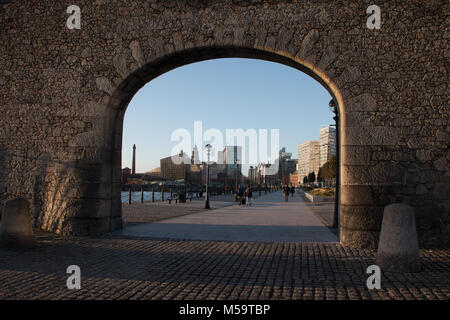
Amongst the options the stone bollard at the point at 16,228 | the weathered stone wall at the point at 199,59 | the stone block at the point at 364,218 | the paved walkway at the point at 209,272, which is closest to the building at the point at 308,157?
the weathered stone wall at the point at 199,59

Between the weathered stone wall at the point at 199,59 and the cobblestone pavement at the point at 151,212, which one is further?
the cobblestone pavement at the point at 151,212

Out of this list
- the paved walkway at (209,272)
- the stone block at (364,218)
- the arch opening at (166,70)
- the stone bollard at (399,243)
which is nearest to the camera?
the paved walkway at (209,272)

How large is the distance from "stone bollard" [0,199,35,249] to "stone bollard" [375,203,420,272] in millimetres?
6012

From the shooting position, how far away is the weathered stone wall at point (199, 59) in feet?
22.4

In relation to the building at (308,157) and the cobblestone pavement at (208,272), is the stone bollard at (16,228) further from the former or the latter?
the building at (308,157)

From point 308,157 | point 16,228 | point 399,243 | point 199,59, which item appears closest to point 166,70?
point 199,59

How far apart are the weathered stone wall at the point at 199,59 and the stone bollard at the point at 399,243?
1686 millimetres

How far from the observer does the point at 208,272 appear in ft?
15.7

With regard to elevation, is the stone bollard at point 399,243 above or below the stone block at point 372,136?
below

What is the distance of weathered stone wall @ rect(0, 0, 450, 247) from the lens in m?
6.82

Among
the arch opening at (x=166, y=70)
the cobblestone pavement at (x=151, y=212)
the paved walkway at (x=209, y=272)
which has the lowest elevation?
the cobblestone pavement at (x=151, y=212)

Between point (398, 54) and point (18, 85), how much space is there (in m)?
8.79

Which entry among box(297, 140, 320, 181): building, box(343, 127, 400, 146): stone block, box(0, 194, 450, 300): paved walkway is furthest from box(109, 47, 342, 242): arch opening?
box(297, 140, 320, 181): building
